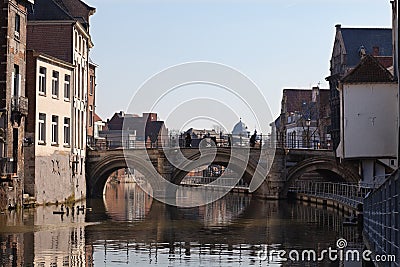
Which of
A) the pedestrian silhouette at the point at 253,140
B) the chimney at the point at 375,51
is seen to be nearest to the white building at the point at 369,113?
the pedestrian silhouette at the point at 253,140

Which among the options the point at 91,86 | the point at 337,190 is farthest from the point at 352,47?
the point at 91,86

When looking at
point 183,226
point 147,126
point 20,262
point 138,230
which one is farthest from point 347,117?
point 147,126

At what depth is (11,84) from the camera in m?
36.5

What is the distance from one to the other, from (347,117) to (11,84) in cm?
1813

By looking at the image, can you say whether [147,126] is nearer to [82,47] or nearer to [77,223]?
[82,47]

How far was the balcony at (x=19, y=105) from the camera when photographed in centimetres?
3666

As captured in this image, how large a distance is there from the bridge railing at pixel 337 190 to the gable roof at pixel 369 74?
5702 millimetres

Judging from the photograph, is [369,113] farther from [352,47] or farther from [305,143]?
[352,47]

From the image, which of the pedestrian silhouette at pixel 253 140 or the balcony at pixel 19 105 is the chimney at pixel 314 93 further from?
the balcony at pixel 19 105

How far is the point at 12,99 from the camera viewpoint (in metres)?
36.6

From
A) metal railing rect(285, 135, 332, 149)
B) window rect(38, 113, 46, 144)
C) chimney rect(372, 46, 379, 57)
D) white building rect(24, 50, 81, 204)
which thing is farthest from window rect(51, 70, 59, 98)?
chimney rect(372, 46, 379, 57)

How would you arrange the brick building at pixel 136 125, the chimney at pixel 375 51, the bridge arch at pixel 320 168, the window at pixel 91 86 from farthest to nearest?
the brick building at pixel 136 125 < the chimney at pixel 375 51 < the window at pixel 91 86 < the bridge arch at pixel 320 168

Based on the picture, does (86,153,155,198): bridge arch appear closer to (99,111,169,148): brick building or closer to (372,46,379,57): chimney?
(372,46,379,57): chimney

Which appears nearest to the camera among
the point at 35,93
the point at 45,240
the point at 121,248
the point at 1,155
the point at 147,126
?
the point at 121,248
